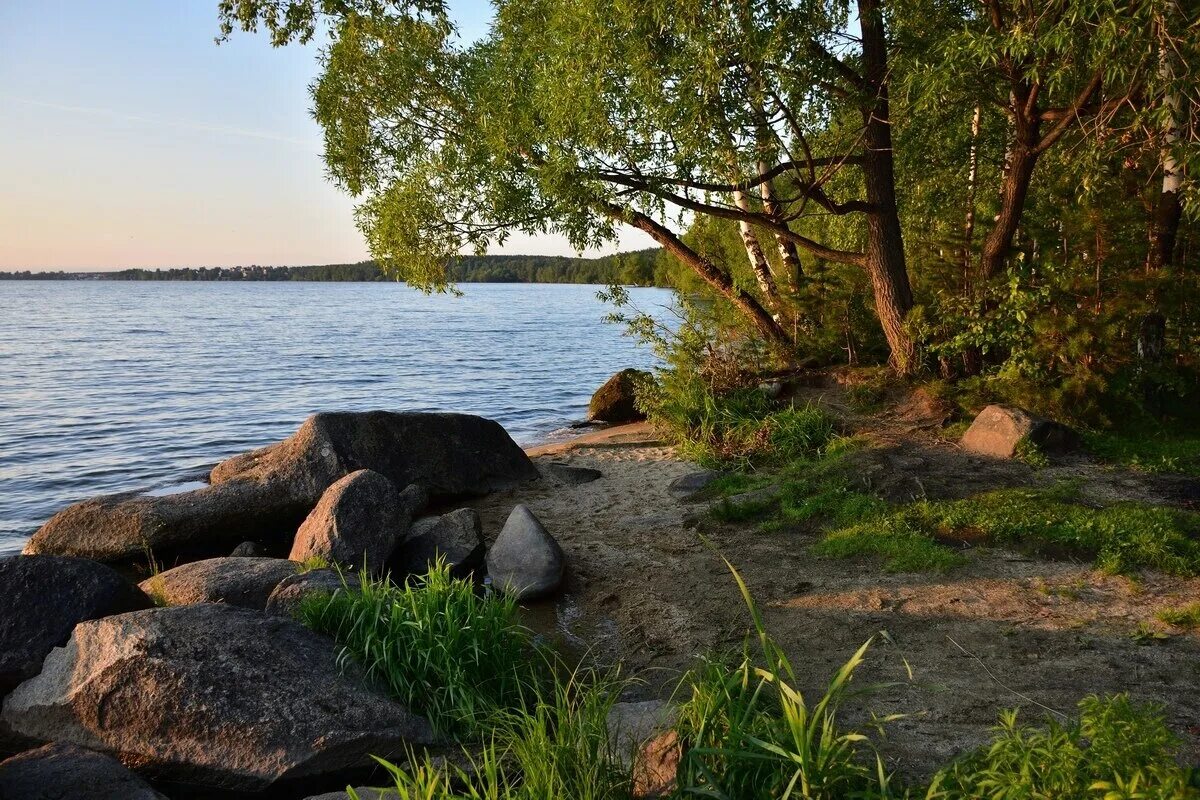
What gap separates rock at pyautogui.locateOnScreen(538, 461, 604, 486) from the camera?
12.4 metres

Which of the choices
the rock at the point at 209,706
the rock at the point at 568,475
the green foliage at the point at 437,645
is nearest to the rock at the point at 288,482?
the rock at the point at 568,475

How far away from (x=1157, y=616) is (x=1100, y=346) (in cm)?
638

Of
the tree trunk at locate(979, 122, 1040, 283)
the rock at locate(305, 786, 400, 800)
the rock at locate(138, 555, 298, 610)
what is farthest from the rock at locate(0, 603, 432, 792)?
the tree trunk at locate(979, 122, 1040, 283)

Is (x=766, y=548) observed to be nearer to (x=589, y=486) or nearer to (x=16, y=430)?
(x=589, y=486)

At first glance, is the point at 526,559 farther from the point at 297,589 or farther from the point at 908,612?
the point at 908,612

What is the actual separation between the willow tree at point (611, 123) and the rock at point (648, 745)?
23.3ft

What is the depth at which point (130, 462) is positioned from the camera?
15.2m

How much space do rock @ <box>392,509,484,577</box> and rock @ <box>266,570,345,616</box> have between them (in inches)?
66.5

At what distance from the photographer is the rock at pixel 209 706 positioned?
526cm

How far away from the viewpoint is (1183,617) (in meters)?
6.14

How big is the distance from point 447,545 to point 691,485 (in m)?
3.52

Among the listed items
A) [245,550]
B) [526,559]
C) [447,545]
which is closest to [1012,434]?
[526,559]

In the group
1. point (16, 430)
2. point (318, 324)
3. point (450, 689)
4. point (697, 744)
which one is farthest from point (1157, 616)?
point (318, 324)

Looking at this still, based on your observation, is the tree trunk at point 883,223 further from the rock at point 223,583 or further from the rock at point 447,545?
the rock at point 223,583
